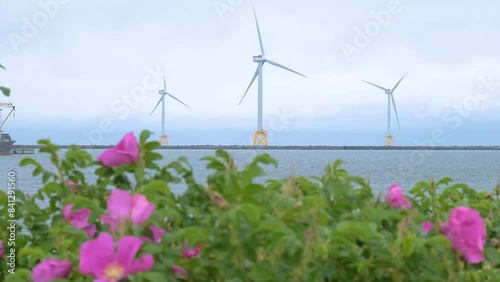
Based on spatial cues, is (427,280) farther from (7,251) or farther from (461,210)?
(7,251)

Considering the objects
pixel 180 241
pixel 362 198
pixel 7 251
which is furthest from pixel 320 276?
pixel 7 251

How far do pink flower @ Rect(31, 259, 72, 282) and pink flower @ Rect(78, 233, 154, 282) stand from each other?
14cm

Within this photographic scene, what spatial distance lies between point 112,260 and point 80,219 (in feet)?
1.53

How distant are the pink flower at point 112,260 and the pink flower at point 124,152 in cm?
47

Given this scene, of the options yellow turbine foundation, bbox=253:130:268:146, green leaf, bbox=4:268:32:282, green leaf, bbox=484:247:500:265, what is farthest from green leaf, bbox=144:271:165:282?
yellow turbine foundation, bbox=253:130:268:146

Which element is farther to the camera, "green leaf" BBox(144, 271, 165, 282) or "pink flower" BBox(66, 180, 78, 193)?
"pink flower" BBox(66, 180, 78, 193)

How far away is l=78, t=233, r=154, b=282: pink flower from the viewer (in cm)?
128

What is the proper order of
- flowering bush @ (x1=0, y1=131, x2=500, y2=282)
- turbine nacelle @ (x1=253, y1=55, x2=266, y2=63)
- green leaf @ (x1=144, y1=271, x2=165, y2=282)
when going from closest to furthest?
1. green leaf @ (x1=144, y1=271, x2=165, y2=282)
2. flowering bush @ (x1=0, y1=131, x2=500, y2=282)
3. turbine nacelle @ (x1=253, y1=55, x2=266, y2=63)

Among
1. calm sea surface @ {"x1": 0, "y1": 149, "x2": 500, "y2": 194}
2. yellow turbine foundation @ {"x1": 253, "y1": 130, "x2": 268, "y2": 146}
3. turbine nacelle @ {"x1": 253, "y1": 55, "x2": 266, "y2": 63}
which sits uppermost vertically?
turbine nacelle @ {"x1": 253, "y1": 55, "x2": 266, "y2": 63}

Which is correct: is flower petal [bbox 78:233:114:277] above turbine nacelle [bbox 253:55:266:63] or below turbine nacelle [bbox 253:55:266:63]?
below

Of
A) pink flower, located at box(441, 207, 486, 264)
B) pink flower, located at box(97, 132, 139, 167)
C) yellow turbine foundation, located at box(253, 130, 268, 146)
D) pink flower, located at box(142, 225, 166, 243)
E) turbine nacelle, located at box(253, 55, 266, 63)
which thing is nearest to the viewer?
pink flower, located at box(142, 225, 166, 243)

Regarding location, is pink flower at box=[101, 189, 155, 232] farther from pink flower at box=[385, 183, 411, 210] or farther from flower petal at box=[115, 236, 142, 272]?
pink flower at box=[385, 183, 411, 210]

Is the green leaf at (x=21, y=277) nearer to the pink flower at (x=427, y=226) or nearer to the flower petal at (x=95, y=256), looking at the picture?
the flower petal at (x=95, y=256)

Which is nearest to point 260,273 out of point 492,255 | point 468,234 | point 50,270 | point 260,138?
point 50,270
